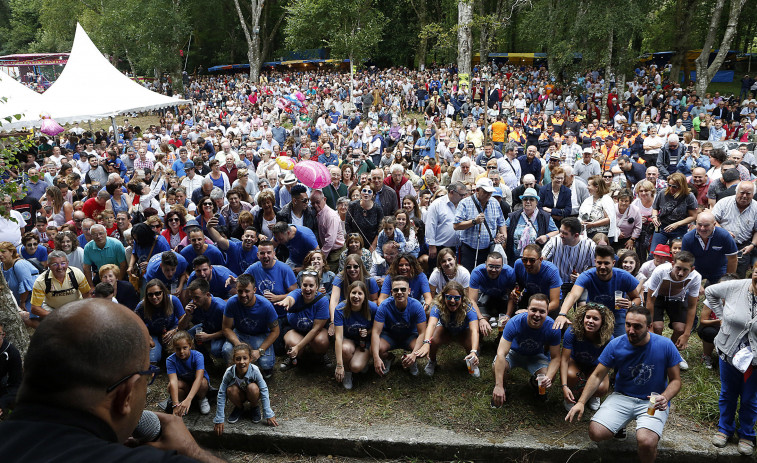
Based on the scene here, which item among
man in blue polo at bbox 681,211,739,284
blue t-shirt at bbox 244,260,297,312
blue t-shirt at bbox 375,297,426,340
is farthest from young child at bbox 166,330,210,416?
man in blue polo at bbox 681,211,739,284

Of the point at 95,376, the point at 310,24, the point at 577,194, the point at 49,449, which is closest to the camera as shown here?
the point at 49,449

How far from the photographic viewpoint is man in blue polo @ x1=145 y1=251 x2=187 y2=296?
6822 mm

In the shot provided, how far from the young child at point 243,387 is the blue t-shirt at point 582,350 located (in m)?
3.11

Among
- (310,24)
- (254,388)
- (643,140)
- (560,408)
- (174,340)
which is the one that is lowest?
(560,408)

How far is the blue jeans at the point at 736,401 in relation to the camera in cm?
473

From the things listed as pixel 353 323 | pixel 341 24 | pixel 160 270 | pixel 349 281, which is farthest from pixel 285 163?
pixel 341 24

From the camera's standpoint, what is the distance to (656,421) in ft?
15.3

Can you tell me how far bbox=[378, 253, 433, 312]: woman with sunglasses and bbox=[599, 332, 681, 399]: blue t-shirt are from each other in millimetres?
2211

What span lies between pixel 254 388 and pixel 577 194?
5627 millimetres

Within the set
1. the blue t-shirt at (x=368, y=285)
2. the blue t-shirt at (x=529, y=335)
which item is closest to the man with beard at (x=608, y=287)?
the blue t-shirt at (x=529, y=335)

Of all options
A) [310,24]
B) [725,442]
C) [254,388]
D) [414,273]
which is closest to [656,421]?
[725,442]

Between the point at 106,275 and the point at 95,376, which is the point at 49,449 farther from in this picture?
the point at 106,275

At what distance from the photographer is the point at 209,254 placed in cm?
712

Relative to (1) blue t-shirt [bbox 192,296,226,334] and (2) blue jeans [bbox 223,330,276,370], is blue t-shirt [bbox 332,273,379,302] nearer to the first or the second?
(2) blue jeans [bbox 223,330,276,370]
